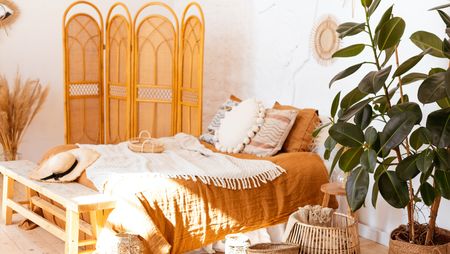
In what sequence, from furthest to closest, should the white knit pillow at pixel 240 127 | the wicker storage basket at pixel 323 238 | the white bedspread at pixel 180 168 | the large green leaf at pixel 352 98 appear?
the white knit pillow at pixel 240 127
the white bedspread at pixel 180 168
the large green leaf at pixel 352 98
the wicker storage basket at pixel 323 238

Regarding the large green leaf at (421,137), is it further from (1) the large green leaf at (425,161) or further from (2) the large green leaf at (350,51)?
(2) the large green leaf at (350,51)

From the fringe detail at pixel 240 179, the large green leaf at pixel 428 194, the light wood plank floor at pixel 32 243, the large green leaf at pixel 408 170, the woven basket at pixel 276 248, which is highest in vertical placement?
the large green leaf at pixel 408 170

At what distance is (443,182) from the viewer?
2.57m

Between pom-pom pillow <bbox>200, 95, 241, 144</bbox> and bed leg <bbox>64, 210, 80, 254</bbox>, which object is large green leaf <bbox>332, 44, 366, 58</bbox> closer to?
bed leg <bbox>64, 210, 80, 254</bbox>

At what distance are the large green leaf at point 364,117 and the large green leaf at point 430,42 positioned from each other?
1.21 feet

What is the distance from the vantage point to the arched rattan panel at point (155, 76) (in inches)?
201

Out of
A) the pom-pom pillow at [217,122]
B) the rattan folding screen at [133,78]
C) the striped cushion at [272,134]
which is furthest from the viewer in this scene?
the rattan folding screen at [133,78]

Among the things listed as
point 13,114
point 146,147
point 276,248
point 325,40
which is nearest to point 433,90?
point 276,248

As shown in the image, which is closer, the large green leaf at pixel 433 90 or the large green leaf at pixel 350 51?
the large green leaf at pixel 433 90

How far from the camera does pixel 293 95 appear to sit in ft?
15.7

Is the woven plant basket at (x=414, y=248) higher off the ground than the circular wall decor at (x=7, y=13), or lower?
lower

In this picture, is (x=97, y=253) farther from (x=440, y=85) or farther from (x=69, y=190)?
(x=440, y=85)

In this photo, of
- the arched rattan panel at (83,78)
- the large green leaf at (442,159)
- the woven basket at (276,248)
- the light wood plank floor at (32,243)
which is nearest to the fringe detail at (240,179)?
the light wood plank floor at (32,243)

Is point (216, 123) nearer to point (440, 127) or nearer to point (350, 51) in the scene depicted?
point (350, 51)
